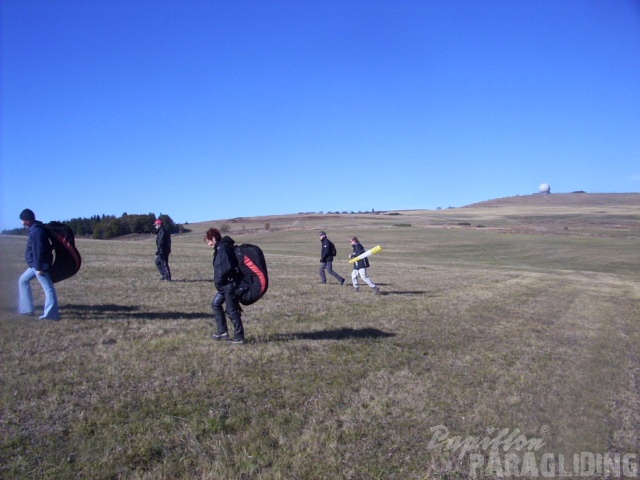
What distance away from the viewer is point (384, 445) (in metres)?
5.59

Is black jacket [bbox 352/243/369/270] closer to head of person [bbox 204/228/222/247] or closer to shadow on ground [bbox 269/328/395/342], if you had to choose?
shadow on ground [bbox 269/328/395/342]

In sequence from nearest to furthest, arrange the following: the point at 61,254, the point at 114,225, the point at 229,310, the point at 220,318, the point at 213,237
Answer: the point at 229,310 → the point at 220,318 → the point at 213,237 → the point at 61,254 → the point at 114,225

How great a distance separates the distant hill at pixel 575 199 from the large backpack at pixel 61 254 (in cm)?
13948

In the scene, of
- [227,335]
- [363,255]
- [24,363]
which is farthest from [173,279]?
[24,363]

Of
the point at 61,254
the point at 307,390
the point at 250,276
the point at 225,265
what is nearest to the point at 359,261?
the point at 250,276

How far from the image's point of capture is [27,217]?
9.97 metres

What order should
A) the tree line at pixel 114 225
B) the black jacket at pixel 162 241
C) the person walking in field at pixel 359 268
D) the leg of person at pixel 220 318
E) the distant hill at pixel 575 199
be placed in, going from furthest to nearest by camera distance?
the distant hill at pixel 575 199
the tree line at pixel 114 225
the person walking in field at pixel 359 268
the black jacket at pixel 162 241
the leg of person at pixel 220 318

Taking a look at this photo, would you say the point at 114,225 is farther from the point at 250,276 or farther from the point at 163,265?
the point at 250,276

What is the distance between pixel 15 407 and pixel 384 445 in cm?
406

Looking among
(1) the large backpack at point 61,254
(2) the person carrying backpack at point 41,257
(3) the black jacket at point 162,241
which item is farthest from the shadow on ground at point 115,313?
(3) the black jacket at point 162,241

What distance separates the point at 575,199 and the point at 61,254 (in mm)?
148487

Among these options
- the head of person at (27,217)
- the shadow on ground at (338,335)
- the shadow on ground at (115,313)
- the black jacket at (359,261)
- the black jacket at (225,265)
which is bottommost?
the shadow on ground at (338,335)

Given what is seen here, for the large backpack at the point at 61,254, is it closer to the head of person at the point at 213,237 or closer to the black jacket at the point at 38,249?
the black jacket at the point at 38,249

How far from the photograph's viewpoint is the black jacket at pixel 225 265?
8727 mm
